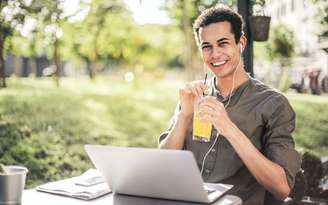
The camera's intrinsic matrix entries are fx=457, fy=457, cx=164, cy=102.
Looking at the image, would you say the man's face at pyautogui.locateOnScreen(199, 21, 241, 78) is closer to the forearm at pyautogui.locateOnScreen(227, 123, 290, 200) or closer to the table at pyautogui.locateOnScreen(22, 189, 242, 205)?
the forearm at pyautogui.locateOnScreen(227, 123, 290, 200)

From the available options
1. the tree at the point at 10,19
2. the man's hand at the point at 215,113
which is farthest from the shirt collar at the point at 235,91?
the tree at the point at 10,19

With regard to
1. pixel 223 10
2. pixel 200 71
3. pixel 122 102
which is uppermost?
pixel 223 10

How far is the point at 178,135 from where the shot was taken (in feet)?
7.13

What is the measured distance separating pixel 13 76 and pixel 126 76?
8.42 feet

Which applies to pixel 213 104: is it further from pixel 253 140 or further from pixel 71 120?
pixel 71 120

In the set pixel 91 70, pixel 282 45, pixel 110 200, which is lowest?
pixel 110 200

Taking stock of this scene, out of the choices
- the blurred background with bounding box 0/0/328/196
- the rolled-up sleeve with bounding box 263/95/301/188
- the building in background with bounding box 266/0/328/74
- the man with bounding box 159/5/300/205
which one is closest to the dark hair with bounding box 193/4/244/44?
the man with bounding box 159/5/300/205

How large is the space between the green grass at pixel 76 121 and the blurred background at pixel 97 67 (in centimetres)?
1

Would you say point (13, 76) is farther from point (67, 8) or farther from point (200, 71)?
point (200, 71)

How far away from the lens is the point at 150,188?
154 cm

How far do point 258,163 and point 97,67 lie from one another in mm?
4082

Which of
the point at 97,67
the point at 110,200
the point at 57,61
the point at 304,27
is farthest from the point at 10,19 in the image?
the point at 110,200

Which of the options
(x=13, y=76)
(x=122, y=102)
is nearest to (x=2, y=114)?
(x=13, y=76)

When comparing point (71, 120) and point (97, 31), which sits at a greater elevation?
point (97, 31)
